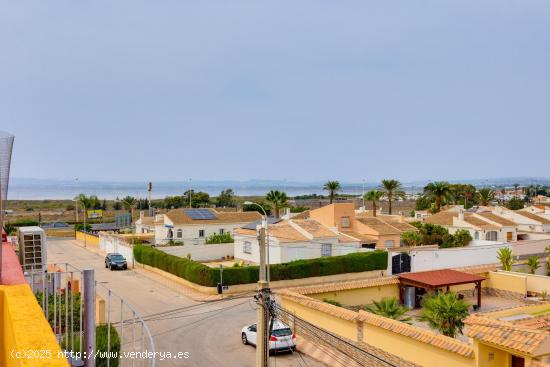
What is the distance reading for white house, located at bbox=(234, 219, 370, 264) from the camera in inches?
1631

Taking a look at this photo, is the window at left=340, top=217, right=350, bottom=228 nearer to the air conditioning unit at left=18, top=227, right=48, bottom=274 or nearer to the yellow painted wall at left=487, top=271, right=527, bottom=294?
the yellow painted wall at left=487, top=271, right=527, bottom=294

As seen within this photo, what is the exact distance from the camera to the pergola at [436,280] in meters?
30.0

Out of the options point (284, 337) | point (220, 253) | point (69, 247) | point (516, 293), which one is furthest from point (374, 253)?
point (69, 247)

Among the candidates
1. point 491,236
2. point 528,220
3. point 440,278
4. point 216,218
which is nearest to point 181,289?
point 440,278

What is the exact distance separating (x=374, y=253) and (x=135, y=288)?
18.8m

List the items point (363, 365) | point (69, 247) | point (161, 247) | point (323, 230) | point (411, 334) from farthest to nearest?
point (69, 247), point (161, 247), point (323, 230), point (363, 365), point (411, 334)

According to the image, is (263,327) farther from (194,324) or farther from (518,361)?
(194,324)

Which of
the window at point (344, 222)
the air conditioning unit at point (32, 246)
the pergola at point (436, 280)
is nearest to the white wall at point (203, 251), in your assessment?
the window at point (344, 222)

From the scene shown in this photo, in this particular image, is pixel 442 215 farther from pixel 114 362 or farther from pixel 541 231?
pixel 114 362

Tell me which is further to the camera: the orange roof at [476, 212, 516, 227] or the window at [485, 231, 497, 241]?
the orange roof at [476, 212, 516, 227]

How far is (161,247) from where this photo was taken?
49.0m

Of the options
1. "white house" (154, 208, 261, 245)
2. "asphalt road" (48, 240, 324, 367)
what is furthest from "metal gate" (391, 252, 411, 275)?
"white house" (154, 208, 261, 245)

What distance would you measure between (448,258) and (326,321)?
22440 mm

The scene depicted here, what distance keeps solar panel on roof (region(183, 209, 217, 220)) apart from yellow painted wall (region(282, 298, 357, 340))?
33375 mm
